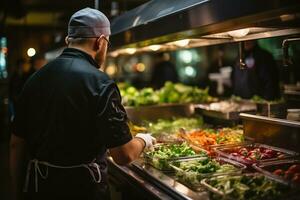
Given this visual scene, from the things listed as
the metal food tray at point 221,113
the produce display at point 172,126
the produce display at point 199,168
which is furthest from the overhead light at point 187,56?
the produce display at point 199,168

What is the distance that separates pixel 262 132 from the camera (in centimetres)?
364

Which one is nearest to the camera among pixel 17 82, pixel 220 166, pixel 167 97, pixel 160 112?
pixel 220 166

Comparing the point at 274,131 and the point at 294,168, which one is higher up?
the point at 274,131

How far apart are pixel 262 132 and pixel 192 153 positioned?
71 cm

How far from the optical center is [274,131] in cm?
347

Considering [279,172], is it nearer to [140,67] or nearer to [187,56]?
[187,56]

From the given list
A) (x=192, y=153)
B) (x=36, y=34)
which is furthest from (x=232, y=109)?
(x=36, y=34)

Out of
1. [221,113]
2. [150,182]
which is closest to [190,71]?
[221,113]

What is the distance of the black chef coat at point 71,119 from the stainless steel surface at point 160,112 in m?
2.92

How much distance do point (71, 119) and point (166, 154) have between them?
1033 mm

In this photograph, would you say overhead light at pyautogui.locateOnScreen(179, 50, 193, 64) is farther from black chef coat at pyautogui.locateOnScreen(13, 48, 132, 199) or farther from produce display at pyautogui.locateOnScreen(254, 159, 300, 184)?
black chef coat at pyautogui.locateOnScreen(13, 48, 132, 199)

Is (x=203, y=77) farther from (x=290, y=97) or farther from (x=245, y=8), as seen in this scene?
(x=245, y=8)

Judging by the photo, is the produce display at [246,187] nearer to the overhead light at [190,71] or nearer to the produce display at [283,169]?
the produce display at [283,169]

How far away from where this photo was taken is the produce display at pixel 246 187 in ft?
7.74
